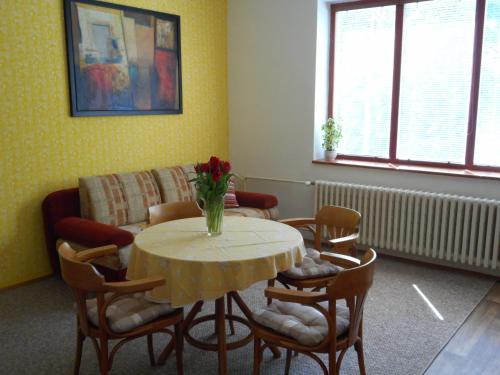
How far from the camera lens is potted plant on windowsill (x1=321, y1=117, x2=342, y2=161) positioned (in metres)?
5.25

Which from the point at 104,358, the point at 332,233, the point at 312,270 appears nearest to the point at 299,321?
the point at 312,270

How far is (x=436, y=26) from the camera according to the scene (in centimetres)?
461

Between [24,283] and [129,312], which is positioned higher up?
[129,312]

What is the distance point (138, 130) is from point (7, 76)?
1.36m

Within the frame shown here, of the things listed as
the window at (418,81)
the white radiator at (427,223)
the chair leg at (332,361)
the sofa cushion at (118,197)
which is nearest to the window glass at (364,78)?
the window at (418,81)

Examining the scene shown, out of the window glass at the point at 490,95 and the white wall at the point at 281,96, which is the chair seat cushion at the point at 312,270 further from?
the window glass at the point at 490,95

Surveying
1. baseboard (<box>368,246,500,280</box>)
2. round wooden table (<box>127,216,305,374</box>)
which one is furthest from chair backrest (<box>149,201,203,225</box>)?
baseboard (<box>368,246,500,280</box>)

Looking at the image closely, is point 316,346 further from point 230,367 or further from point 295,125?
point 295,125

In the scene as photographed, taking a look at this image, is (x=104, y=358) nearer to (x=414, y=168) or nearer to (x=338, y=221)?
(x=338, y=221)

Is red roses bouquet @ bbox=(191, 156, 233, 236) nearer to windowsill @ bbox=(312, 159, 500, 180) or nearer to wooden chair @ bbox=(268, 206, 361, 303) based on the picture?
wooden chair @ bbox=(268, 206, 361, 303)

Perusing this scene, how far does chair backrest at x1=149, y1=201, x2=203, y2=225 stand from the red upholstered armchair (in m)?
0.38

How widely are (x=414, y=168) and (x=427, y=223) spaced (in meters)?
0.57

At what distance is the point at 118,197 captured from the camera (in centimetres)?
433

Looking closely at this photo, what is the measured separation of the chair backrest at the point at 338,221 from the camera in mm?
3369
